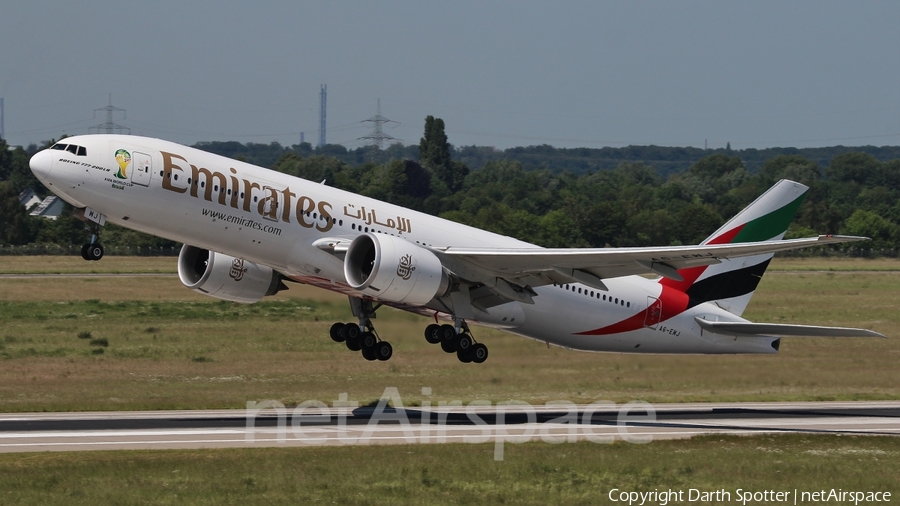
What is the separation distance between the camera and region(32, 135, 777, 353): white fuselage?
30250 millimetres

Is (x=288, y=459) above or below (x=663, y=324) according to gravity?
below

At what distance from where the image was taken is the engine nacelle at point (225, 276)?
121 ft

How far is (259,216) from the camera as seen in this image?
3203 centimetres

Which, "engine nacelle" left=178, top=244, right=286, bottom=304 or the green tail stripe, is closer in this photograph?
"engine nacelle" left=178, top=244, right=286, bottom=304

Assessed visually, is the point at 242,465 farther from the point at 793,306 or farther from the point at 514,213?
the point at 514,213

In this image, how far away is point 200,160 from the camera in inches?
1239

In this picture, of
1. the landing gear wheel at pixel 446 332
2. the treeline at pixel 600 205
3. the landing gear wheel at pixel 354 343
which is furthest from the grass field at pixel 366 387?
the treeline at pixel 600 205

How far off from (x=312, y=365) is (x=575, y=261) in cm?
1932

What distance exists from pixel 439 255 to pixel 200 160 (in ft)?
24.2

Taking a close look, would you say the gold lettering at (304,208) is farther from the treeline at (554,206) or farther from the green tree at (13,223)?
the green tree at (13,223)

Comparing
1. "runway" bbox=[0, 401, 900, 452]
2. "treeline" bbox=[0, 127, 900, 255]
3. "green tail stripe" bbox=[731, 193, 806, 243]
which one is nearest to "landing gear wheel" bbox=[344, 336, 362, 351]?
"runway" bbox=[0, 401, 900, 452]

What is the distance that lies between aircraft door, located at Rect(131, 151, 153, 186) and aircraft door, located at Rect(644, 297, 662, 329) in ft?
57.4

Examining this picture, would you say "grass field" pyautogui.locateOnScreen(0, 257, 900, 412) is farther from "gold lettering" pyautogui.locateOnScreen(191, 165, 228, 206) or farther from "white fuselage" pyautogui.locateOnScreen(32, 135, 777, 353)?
"gold lettering" pyautogui.locateOnScreen(191, 165, 228, 206)

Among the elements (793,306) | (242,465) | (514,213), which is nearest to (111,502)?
(242,465)
